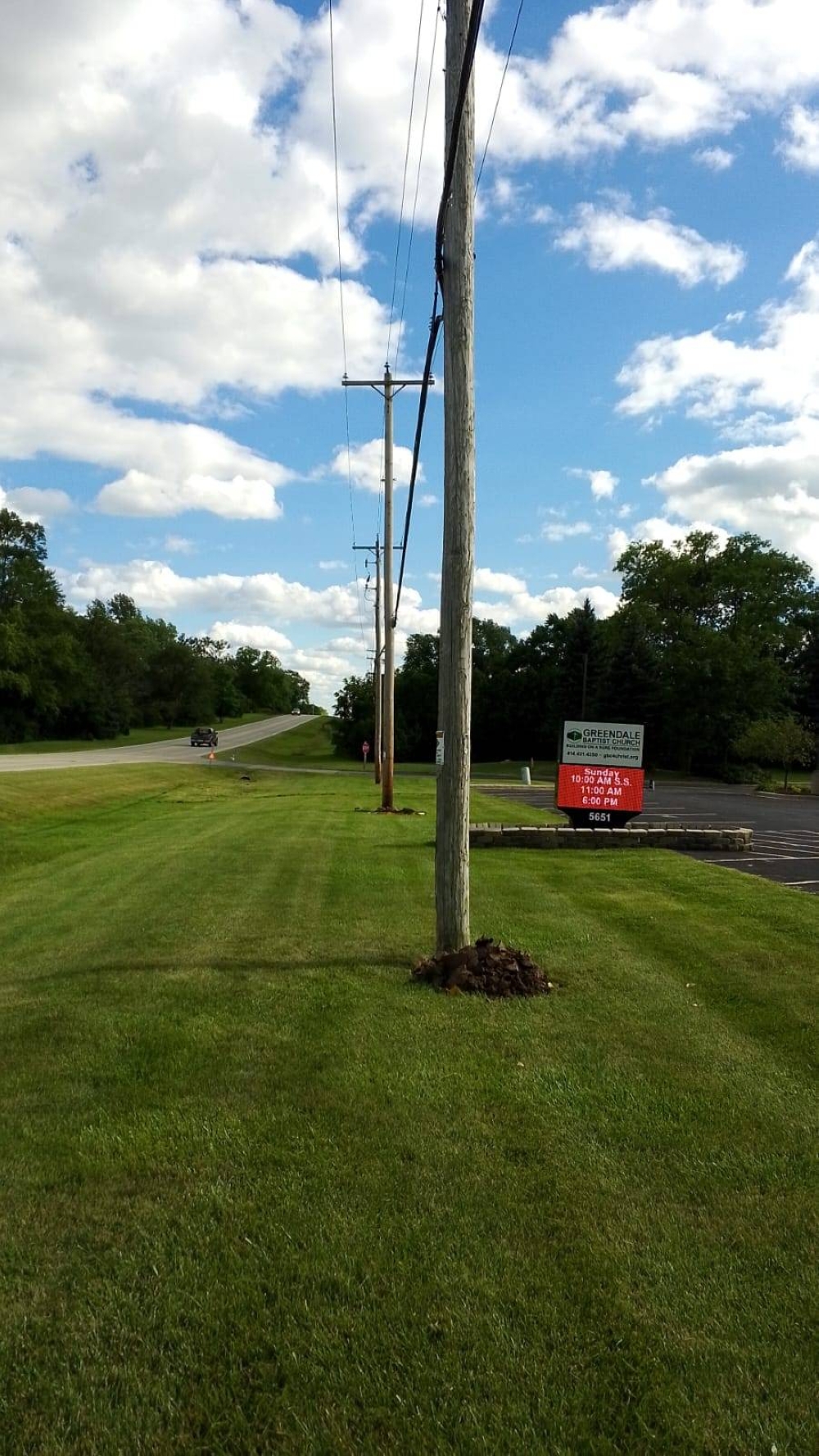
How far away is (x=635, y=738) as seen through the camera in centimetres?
1602

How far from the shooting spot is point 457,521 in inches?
265

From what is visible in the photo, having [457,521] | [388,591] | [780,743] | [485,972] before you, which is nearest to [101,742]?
[780,743]

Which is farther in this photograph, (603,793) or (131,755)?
(131,755)

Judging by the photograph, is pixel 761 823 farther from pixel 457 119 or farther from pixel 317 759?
pixel 317 759

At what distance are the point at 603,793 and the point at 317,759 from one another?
58.3m

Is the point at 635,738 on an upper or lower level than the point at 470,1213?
upper

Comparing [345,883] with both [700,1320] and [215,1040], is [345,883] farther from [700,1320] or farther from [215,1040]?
[700,1320]

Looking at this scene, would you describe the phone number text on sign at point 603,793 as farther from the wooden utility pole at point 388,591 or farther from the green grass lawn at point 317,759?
the green grass lawn at point 317,759

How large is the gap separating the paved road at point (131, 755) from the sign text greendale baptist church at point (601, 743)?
2297 cm

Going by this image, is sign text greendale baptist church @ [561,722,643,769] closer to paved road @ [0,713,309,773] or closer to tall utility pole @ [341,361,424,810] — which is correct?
tall utility pole @ [341,361,424,810]

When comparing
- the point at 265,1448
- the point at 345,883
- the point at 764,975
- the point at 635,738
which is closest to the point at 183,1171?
the point at 265,1448

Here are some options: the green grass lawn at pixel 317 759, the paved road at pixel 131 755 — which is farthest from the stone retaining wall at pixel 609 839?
the green grass lawn at pixel 317 759

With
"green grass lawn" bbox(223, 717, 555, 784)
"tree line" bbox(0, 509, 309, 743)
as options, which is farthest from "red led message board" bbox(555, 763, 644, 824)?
"tree line" bbox(0, 509, 309, 743)

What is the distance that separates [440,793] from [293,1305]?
4251 mm
